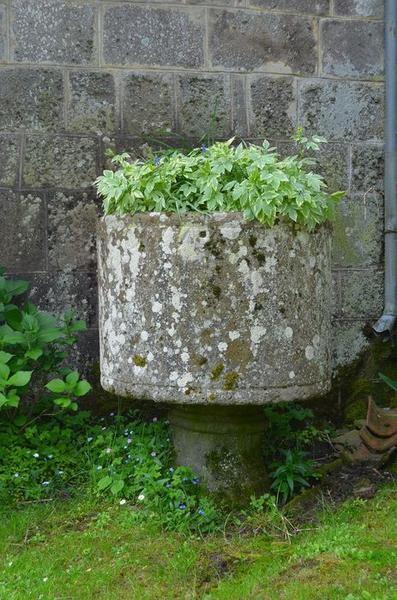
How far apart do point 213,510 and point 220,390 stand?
1.67 feet

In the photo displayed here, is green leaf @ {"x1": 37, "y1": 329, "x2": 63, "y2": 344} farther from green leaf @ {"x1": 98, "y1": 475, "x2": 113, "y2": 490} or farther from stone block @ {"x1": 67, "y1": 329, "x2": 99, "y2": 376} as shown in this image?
green leaf @ {"x1": 98, "y1": 475, "x2": 113, "y2": 490}

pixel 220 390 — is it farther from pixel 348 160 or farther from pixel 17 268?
pixel 348 160

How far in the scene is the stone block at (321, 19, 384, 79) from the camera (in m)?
4.38

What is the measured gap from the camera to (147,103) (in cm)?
418

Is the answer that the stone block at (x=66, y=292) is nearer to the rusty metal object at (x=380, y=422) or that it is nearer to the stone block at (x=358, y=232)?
the stone block at (x=358, y=232)

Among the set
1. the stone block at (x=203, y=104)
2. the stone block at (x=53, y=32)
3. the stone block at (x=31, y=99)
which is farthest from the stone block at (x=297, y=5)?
the stone block at (x=31, y=99)

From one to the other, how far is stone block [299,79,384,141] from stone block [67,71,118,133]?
1.07m

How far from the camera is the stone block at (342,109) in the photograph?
4.38 meters

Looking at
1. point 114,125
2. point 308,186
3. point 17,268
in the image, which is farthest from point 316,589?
point 114,125

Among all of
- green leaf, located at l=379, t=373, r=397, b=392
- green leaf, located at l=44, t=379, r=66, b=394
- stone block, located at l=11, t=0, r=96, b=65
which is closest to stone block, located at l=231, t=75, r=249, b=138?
stone block, located at l=11, t=0, r=96, b=65

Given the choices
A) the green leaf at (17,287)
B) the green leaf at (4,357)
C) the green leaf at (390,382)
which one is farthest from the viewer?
the green leaf at (390,382)

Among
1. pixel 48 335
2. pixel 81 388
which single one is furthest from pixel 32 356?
pixel 81 388

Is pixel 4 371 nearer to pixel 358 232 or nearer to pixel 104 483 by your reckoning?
pixel 104 483

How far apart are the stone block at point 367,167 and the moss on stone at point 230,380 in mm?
1810
